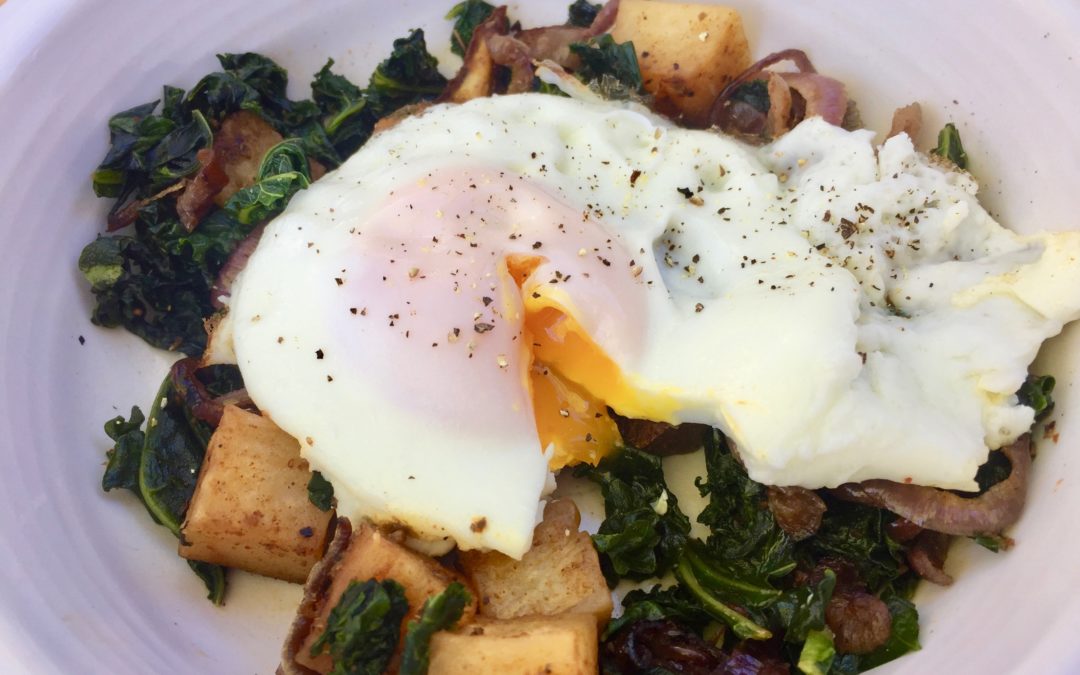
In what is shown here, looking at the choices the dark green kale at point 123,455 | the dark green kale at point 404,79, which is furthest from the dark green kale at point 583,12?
the dark green kale at point 123,455

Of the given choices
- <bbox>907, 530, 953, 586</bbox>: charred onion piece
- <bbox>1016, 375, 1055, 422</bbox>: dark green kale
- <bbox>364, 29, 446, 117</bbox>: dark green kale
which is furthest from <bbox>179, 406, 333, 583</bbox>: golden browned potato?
<bbox>1016, 375, 1055, 422</bbox>: dark green kale

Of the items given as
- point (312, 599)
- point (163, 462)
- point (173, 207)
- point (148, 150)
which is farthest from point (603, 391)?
point (148, 150)

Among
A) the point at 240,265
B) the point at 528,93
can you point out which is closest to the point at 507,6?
the point at 528,93

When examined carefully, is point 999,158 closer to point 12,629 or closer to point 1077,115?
point 1077,115

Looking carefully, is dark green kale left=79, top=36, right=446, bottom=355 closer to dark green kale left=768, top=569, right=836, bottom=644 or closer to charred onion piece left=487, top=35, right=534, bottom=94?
charred onion piece left=487, top=35, right=534, bottom=94

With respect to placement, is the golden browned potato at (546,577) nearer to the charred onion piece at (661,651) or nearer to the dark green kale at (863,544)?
the charred onion piece at (661,651)

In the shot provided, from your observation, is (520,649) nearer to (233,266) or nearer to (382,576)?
(382,576)
